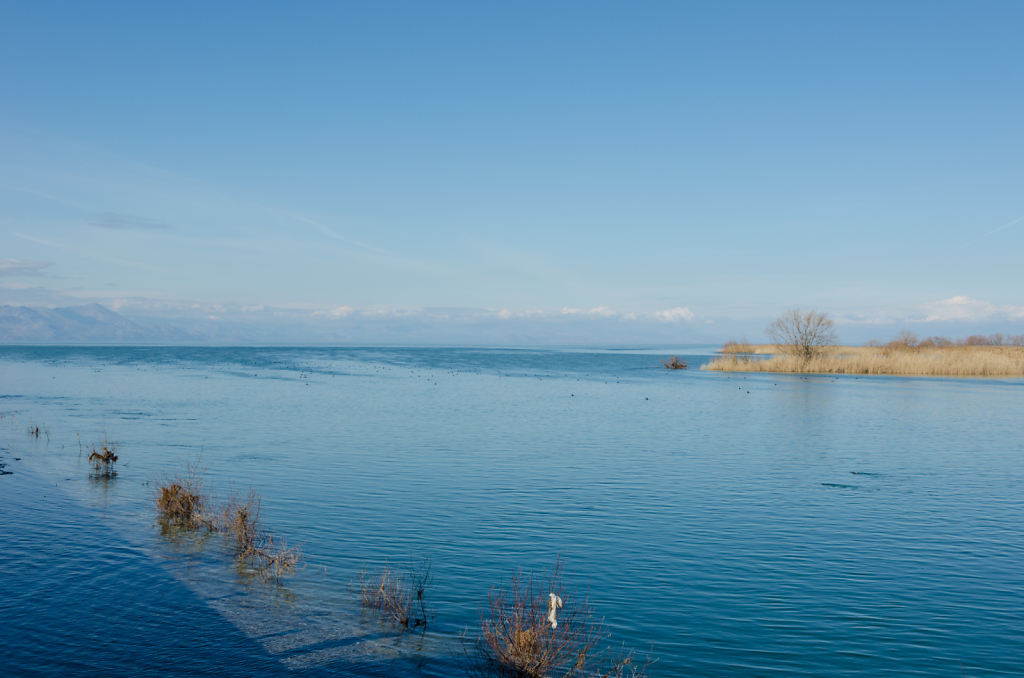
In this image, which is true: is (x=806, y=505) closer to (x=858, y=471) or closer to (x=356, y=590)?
(x=858, y=471)

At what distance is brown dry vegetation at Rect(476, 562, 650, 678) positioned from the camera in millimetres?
9336

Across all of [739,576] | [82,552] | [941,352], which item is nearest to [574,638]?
[739,576]

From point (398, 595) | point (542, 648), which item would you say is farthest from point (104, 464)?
A: point (542, 648)

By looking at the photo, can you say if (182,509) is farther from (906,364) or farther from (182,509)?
(906,364)

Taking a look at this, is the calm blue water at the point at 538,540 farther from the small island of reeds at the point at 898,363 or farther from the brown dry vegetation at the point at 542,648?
the small island of reeds at the point at 898,363

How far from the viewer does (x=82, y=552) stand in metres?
14.0

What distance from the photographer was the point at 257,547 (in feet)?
47.8

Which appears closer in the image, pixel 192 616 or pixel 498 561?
pixel 192 616

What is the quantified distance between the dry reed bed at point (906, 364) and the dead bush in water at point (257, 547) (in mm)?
77413

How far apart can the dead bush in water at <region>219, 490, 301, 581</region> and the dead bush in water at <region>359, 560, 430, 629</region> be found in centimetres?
150

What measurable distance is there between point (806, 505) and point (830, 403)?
1304 inches

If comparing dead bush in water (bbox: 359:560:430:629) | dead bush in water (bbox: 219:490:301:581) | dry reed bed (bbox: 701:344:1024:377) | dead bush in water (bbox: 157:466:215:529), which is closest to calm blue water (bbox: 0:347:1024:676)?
dead bush in water (bbox: 359:560:430:629)

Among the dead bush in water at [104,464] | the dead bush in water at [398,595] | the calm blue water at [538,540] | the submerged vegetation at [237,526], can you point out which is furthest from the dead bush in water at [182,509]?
the dead bush in water at [104,464]

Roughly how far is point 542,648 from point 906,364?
268 feet
